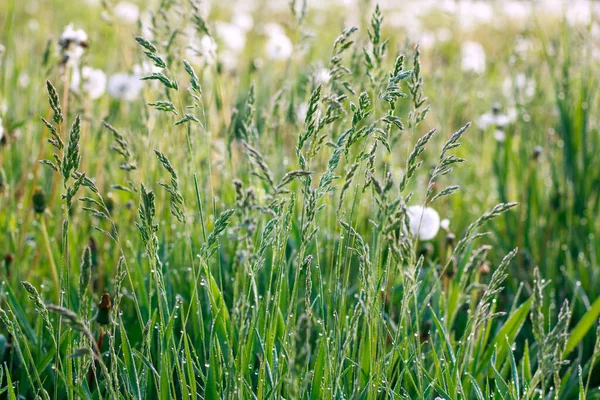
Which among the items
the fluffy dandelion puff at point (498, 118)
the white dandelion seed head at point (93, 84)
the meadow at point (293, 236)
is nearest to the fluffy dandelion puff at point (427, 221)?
the meadow at point (293, 236)

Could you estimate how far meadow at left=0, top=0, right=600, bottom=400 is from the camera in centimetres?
112

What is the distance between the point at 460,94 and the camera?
Answer: 2.95 metres

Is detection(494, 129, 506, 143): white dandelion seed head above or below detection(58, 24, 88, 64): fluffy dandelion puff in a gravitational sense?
below

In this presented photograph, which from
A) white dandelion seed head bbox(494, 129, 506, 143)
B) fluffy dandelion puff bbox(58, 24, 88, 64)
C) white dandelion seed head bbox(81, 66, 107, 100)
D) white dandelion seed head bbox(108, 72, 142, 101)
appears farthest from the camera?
white dandelion seed head bbox(108, 72, 142, 101)

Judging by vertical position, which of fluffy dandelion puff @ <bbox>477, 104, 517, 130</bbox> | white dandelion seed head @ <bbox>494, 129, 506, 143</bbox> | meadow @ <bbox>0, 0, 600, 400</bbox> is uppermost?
fluffy dandelion puff @ <bbox>477, 104, 517, 130</bbox>

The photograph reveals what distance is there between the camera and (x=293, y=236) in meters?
2.05

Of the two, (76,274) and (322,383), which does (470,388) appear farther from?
(76,274)

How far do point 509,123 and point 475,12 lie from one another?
2.82 meters

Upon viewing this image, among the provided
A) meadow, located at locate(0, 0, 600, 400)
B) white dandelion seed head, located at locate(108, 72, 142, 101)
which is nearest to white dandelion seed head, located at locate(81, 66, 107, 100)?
meadow, located at locate(0, 0, 600, 400)

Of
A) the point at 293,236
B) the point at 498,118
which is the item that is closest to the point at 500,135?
the point at 498,118

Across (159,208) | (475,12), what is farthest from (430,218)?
(475,12)

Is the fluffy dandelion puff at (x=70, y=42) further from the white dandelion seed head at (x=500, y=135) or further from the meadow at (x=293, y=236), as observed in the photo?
the white dandelion seed head at (x=500, y=135)

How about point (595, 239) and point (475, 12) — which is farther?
point (475, 12)

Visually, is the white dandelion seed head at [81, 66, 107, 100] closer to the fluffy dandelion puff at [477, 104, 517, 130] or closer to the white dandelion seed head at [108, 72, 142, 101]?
the white dandelion seed head at [108, 72, 142, 101]
